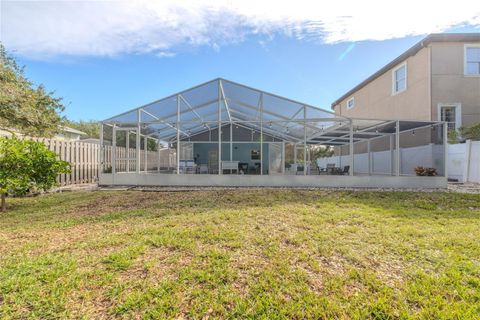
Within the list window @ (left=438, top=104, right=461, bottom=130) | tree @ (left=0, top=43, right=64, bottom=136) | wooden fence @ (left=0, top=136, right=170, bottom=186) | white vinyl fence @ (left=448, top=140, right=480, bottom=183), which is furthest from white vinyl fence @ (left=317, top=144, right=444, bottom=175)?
tree @ (left=0, top=43, right=64, bottom=136)

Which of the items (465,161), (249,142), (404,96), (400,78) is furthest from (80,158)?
(400,78)

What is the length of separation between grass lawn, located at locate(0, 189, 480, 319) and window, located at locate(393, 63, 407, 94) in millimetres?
11707

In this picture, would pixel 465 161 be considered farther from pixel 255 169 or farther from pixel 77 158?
pixel 77 158

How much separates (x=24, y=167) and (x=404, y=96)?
56.5ft

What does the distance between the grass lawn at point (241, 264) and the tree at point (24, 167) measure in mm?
875

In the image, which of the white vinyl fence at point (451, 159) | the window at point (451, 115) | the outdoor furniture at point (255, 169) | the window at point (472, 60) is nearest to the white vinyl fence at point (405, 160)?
the white vinyl fence at point (451, 159)

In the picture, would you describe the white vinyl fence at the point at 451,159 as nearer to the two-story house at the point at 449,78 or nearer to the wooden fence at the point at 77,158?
the two-story house at the point at 449,78

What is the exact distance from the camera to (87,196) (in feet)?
25.0

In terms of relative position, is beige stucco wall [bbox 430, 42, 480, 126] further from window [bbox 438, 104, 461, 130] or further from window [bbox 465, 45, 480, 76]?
window [bbox 465, 45, 480, 76]

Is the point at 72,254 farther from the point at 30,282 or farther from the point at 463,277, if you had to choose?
the point at 463,277

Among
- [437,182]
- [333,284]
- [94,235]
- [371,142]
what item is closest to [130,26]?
[94,235]

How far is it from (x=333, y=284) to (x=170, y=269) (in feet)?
5.73

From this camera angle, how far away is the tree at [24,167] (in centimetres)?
570

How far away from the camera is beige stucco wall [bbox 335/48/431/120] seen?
499 inches
